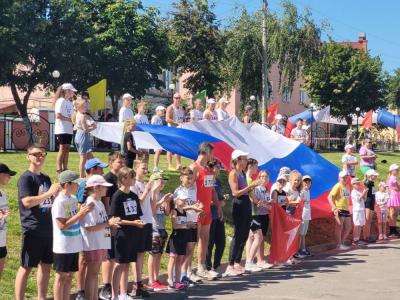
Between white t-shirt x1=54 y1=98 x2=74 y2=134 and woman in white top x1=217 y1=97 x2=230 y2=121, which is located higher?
woman in white top x1=217 y1=97 x2=230 y2=121

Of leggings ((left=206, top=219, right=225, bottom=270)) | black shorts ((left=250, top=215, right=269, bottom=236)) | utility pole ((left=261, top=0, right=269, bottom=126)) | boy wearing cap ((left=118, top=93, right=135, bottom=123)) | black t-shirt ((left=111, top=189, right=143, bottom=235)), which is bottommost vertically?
leggings ((left=206, top=219, right=225, bottom=270))

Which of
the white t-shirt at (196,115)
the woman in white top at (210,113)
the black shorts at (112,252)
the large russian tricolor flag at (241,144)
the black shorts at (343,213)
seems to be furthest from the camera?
the white t-shirt at (196,115)

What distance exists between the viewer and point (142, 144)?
12.7 m

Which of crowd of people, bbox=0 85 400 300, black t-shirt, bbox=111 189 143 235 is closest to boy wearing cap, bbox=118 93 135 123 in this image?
crowd of people, bbox=0 85 400 300

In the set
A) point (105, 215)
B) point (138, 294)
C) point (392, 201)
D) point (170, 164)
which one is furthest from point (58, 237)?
point (392, 201)

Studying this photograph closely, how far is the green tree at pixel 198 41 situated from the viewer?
38219 mm

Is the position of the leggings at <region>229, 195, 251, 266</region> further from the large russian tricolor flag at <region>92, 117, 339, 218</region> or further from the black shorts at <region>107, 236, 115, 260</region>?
the black shorts at <region>107, 236, 115, 260</region>

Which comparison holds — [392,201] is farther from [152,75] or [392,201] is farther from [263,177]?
[152,75]

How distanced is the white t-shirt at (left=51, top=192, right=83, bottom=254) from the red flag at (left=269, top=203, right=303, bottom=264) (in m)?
5.14

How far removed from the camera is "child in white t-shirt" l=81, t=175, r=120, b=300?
7566 mm

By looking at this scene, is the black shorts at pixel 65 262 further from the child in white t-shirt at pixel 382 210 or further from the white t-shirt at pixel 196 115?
the child in white t-shirt at pixel 382 210

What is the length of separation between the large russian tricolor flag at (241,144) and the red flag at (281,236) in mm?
1662

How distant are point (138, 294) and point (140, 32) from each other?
97.6 ft

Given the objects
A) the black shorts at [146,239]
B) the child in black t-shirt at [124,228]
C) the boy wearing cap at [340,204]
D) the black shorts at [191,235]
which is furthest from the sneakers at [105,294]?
the boy wearing cap at [340,204]
